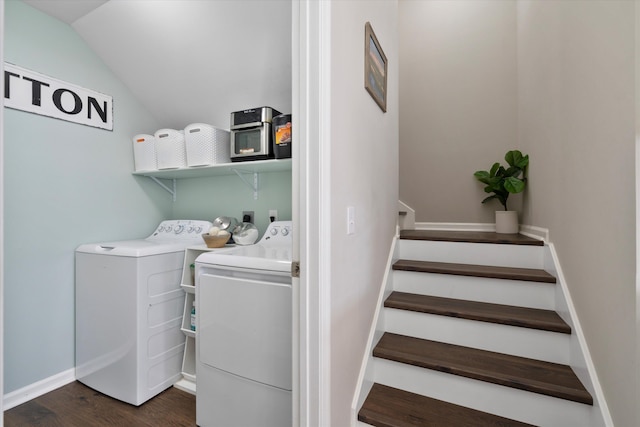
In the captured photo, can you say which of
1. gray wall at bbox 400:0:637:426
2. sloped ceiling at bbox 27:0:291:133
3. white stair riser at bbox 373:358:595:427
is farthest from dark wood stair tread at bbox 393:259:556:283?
sloped ceiling at bbox 27:0:291:133

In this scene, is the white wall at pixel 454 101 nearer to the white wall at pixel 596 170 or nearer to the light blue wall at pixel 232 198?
the white wall at pixel 596 170

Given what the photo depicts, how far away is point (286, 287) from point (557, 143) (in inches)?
67.1

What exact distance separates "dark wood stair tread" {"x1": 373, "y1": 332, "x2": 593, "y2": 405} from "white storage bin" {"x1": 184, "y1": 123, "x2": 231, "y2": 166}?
1.67m

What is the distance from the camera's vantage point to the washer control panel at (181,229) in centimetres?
255

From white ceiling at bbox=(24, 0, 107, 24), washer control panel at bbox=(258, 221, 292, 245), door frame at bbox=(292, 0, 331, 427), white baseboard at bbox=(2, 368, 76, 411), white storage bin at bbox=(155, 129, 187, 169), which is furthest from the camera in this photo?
white storage bin at bbox=(155, 129, 187, 169)

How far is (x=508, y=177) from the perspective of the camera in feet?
8.11

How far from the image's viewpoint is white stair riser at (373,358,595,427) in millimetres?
1297

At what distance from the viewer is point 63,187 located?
2174mm

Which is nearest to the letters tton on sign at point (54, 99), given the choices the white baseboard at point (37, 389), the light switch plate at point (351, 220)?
the white baseboard at point (37, 389)

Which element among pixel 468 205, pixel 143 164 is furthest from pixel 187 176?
pixel 468 205

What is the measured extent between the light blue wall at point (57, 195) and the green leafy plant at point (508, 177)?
5.61 ft

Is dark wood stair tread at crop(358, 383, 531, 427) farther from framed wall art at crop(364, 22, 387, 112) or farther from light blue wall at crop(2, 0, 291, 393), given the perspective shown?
framed wall art at crop(364, 22, 387, 112)

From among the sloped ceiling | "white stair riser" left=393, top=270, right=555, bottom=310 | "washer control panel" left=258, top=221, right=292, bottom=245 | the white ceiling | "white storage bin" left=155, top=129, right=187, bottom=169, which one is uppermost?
the white ceiling

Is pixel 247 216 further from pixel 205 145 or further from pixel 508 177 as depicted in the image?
pixel 508 177
